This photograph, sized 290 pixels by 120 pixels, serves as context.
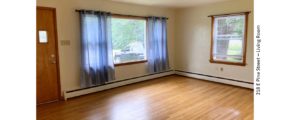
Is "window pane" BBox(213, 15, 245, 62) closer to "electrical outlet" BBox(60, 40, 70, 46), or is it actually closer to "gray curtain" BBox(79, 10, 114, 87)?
"gray curtain" BBox(79, 10, 114, 87)

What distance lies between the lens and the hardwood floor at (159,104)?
3.10 metres

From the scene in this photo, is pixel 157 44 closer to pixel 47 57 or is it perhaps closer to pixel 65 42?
pixel 65 42

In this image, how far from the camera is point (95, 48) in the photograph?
425cm

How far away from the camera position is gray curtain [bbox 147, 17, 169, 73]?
18.0 feet

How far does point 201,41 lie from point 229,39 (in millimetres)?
835

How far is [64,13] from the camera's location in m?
3.88

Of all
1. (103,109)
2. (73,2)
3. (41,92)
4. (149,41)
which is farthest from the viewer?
(149,41)

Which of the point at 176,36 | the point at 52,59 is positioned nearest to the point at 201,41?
the point at 176,36

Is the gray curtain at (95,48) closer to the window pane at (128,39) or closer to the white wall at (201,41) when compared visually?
the window pane at (128,39)

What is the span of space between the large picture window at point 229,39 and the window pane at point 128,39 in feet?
6.55
